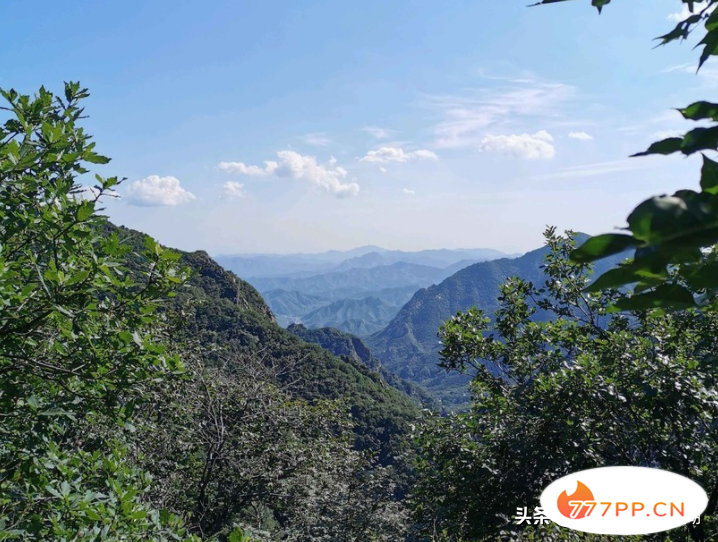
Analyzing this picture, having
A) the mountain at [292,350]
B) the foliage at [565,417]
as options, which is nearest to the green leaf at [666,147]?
the foliage at [565,417]

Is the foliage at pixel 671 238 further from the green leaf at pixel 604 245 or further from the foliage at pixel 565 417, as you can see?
the foliage at pixel 565 417

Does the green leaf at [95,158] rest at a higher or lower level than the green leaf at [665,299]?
higher

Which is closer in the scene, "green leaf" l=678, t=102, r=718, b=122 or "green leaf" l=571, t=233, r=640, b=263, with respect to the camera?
"green leaf" l=571, t=233, r=640, b=263

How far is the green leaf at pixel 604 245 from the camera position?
618 millimetres

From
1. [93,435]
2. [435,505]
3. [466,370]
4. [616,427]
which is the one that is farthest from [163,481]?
[616,427]

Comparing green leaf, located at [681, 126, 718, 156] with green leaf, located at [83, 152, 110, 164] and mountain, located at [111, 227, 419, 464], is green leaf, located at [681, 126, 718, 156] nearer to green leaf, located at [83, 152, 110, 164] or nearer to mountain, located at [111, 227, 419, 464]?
green leaf, located at [83, 152, 110, 164]

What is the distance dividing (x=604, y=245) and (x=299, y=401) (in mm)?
11542

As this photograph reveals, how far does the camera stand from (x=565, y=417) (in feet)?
22.8

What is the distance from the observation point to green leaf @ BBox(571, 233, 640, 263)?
24.3 inches

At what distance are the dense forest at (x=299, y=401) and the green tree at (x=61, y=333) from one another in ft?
0.07

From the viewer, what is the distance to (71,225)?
328 centimetres

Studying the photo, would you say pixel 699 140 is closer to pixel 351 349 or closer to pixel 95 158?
pixel 95 158

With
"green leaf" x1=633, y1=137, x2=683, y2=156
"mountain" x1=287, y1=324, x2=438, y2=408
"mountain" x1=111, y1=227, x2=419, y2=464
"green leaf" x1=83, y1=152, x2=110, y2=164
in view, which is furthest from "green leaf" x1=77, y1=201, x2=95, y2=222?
"mountain" x1=287, y1=324, x2=438, y2=408

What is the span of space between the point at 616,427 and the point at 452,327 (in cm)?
321
